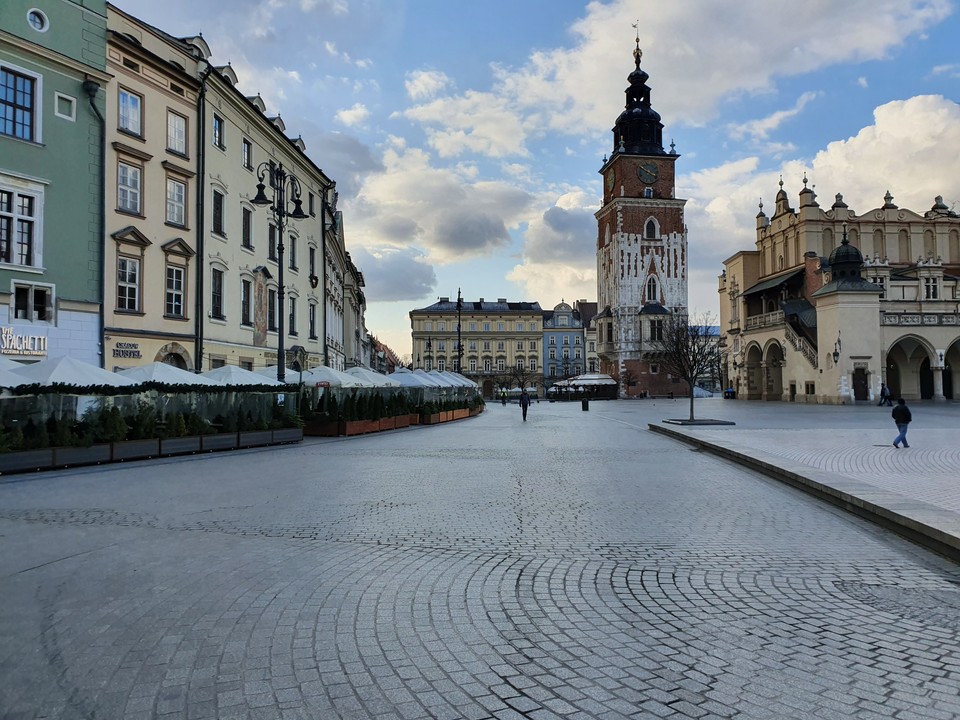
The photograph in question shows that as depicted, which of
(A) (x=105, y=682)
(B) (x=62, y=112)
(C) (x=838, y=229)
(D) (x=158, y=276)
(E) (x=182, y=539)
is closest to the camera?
(A) (x=105, y=682)

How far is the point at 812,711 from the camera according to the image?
138 inches

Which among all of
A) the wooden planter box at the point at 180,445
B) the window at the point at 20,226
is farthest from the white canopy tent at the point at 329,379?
the window at the point at 20,226

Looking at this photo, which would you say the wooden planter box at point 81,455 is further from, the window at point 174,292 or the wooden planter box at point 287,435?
the window at point 174,292

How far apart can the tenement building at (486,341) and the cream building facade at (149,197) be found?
279 feet

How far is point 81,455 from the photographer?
15078 mm

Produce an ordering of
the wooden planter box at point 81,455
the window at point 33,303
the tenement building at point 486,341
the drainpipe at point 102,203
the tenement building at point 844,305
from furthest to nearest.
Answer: the tenement building at point 486,341, the tenement building at point 844,305, the drainpipe at point 102,203, the window at point 33,303, the wooden planter box at point 81,455

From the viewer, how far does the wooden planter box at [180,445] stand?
17141 mm

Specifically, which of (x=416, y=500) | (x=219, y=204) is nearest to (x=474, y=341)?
(x=219, y=204)

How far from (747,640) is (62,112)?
25636 millimetres

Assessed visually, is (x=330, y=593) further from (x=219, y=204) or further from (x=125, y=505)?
(x=219, y=204)

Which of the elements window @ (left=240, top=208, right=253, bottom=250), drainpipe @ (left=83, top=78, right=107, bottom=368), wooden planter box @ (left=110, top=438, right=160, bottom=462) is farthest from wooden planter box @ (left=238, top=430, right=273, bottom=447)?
window @ (left=240, top=208, right=253, bottom=250)

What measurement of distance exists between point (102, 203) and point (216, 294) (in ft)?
20.5

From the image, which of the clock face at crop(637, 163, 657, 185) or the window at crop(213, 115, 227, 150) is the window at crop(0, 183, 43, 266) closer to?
the window at crop(213, 115, 227, 150)

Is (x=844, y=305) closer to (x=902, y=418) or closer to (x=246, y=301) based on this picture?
(x=902, y=418)
